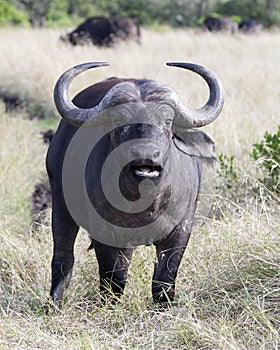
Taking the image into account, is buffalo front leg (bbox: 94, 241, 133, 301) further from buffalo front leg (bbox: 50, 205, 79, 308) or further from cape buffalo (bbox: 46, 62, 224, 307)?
buffalo front leg (bbox: 50, 205, 79, 308)

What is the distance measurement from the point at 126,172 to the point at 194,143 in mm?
618

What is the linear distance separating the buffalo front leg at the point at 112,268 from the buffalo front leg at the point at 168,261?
18cm

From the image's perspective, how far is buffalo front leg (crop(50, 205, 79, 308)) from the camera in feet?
13.6

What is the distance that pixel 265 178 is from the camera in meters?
5.36

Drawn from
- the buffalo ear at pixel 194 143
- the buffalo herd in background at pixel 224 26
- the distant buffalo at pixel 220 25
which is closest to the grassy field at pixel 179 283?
the buffalo ear at pixel 194 143

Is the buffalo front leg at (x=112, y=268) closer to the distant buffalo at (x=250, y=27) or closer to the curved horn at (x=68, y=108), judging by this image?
the curved horn at (x=68, y=108)

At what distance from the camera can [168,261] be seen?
151 inches

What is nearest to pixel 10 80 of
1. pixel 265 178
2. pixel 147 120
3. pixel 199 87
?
pixel 199 87

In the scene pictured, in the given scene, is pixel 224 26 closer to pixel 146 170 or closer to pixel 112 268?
pixel 112 268

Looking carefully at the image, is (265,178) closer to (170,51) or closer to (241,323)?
(241,323)

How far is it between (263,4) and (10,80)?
89.1 feet

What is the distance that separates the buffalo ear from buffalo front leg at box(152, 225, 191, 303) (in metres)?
0.43

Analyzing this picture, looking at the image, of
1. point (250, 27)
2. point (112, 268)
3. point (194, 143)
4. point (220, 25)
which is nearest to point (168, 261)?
point (112, 268)

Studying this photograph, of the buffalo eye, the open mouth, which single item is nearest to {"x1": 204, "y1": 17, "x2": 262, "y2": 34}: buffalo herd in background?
the buffalo eye
